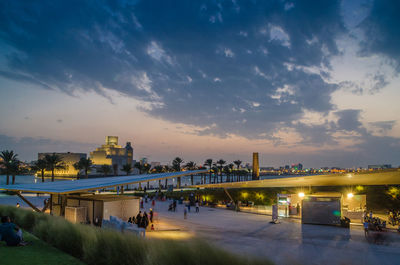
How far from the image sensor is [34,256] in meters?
7.65

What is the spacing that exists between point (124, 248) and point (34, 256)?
2707mm

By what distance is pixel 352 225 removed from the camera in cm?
1966

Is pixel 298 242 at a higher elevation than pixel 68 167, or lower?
higher

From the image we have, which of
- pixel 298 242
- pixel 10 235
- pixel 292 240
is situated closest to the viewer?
pixel 10 235

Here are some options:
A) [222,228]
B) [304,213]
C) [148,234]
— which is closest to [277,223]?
[304,213]

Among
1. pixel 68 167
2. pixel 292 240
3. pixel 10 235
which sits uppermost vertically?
pixel 10 235

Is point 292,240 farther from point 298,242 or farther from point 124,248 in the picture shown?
point 124,248

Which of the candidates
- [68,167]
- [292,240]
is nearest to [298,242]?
[292,240]

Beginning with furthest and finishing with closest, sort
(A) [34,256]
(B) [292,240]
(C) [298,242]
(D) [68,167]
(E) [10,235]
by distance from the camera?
(D) [68,167], (B) [292,240], (C) [298,242], (E) [10,235], (A) [34,256]

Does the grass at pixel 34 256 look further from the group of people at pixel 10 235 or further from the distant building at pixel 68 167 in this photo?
the distant building at pixel 68 167

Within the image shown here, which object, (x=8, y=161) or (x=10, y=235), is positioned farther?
(x=8, y=161)

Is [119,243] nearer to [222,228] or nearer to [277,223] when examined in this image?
[222,228]

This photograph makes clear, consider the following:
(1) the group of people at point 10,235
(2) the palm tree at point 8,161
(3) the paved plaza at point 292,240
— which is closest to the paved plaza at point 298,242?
(3) the paved plaza at point 292,240

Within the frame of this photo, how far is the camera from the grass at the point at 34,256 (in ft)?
23.4
